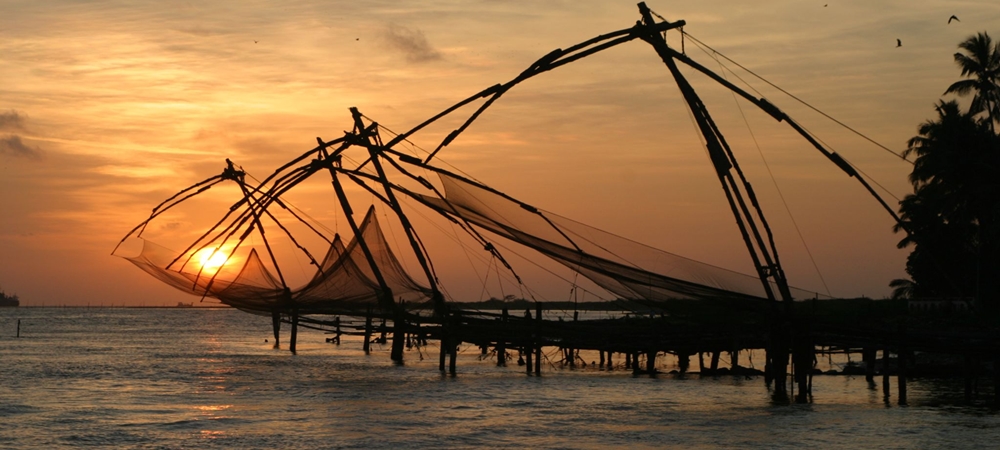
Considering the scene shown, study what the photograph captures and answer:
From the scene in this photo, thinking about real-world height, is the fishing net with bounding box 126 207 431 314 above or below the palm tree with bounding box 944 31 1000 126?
below

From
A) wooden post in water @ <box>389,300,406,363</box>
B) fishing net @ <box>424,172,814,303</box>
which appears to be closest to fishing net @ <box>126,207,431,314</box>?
wooden post in water @ <box>389,300,406,363</box>

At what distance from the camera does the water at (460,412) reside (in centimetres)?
1443

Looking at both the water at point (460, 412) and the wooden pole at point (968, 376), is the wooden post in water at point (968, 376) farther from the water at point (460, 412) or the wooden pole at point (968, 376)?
the water at point (460, 412)

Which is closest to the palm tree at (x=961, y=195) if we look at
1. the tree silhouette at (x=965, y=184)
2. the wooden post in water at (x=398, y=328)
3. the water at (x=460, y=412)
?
the tree silhouette at (x=965, y=184)

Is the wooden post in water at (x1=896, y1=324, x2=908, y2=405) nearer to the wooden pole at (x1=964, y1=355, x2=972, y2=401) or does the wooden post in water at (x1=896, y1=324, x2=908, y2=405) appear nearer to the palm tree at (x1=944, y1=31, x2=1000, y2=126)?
the wooden pole at (x1=964, y1=355, x2=972, y2=401)

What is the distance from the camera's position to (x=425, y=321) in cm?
2364

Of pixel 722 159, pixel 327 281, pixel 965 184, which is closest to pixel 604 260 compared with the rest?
pixel 722 159

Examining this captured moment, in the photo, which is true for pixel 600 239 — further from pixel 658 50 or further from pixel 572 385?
pixel 572 385

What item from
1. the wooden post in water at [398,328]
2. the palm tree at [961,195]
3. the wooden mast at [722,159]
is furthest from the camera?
the palm tree at [961,195]

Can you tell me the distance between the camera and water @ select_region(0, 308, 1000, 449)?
1443 centimetres

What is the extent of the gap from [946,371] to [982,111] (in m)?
14.8

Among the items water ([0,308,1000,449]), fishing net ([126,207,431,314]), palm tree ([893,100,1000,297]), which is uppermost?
palm tree ([893,100,1000,297])

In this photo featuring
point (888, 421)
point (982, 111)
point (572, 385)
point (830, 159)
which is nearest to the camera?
point (830, 159)

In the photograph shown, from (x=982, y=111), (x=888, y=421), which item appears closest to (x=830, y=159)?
(x=888, y=421)
